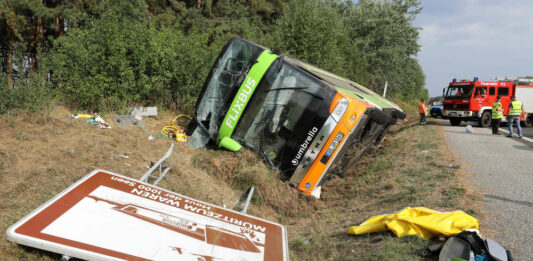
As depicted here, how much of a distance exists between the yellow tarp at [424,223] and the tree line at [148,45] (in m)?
6.84

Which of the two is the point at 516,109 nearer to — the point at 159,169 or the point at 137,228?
the point at 159,169

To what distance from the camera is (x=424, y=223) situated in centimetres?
379

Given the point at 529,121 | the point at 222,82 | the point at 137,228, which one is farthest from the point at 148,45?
the point at 529,121

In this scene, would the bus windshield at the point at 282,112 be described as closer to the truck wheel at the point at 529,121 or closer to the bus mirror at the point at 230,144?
the bus mirror at the point at 230,144

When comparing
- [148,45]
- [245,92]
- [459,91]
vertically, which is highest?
[148,45]

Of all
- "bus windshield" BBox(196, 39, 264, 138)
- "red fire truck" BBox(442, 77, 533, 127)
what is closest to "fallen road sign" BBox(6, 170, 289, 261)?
"bus windshield" BBox(196, 39, 264, 138)

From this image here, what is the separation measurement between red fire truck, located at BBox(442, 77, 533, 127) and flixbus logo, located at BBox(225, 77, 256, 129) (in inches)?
572

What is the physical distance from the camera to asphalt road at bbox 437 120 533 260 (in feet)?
12.9

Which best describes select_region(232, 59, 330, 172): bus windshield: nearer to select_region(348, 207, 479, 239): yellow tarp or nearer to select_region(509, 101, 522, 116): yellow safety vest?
select_region(348, 207, 479, 239): yellow tarp

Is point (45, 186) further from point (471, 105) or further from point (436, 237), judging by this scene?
point (471, 105)

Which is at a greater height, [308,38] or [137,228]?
[308,38]

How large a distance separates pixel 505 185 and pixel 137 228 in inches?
238

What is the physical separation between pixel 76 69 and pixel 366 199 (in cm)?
825

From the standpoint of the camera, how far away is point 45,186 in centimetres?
462
